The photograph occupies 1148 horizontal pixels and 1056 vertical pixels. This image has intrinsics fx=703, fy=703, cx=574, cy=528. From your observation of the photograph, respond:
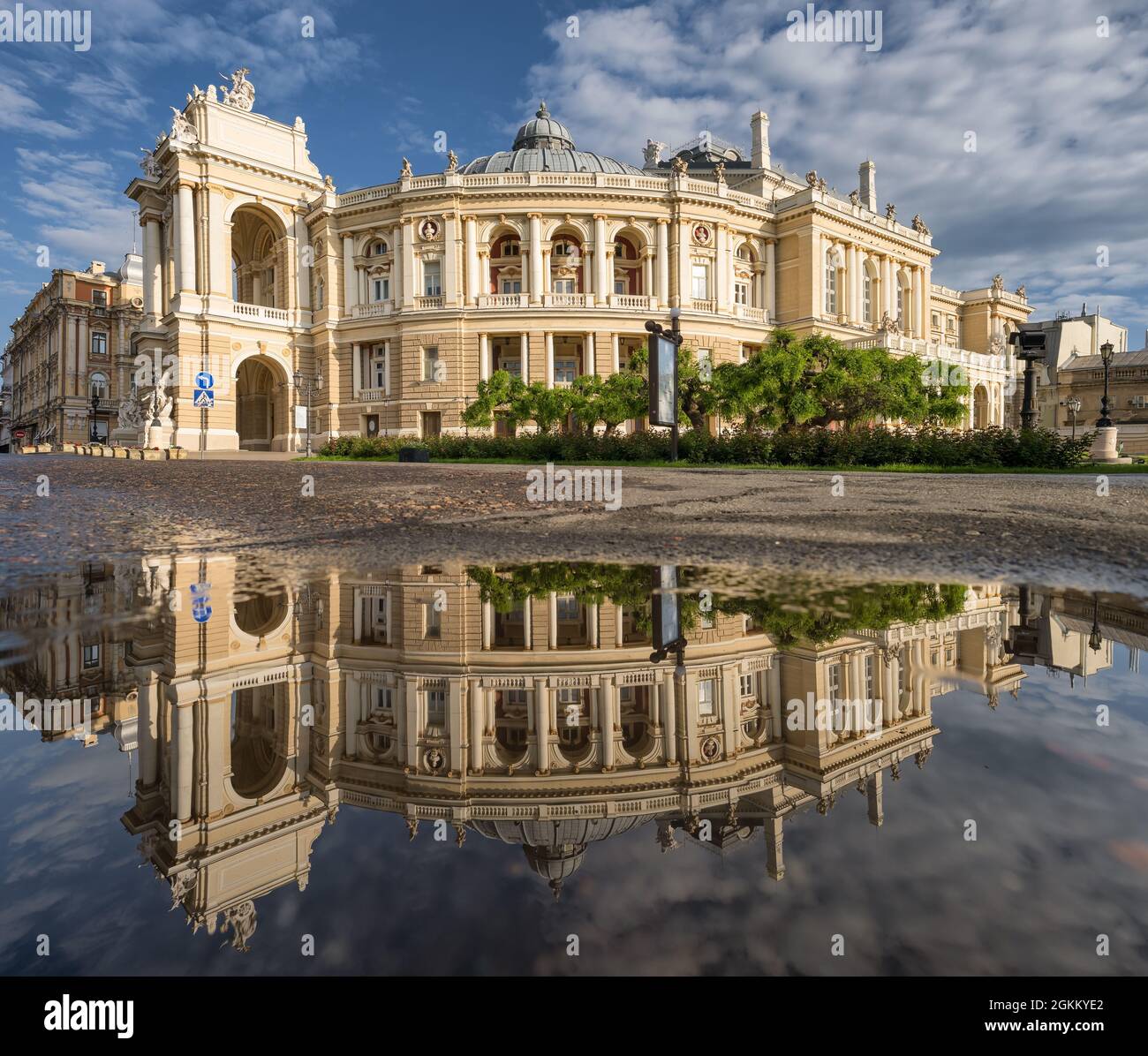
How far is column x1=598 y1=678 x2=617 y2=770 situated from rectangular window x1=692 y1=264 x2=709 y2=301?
39633mm

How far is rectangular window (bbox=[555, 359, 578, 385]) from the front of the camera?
39.5 metres

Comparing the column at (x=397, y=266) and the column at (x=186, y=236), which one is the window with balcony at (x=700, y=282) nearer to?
the column at (x=397, y=266)

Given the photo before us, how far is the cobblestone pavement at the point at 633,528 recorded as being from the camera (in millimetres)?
4773

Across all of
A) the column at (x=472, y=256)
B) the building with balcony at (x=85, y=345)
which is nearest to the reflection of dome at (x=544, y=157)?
the column at (x=472, y=256)

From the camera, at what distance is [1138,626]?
2951 mm

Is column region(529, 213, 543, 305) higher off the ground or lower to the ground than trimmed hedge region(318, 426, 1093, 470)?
higher

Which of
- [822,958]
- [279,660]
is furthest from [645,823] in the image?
[279,660]

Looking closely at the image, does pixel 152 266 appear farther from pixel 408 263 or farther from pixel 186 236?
pixel 408 263

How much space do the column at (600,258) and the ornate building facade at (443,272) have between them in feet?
0.46

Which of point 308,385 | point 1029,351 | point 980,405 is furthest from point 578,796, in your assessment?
point 980,405

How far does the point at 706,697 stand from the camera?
2.22 metres

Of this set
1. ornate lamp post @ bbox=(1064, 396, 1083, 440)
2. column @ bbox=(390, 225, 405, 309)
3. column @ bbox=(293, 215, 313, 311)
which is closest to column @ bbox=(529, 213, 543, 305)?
column @ bbox=(390, 225, 405, 309)

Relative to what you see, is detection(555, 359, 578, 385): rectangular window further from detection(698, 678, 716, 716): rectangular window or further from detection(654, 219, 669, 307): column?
detection(698, 678, 716, 716): rectangular window
